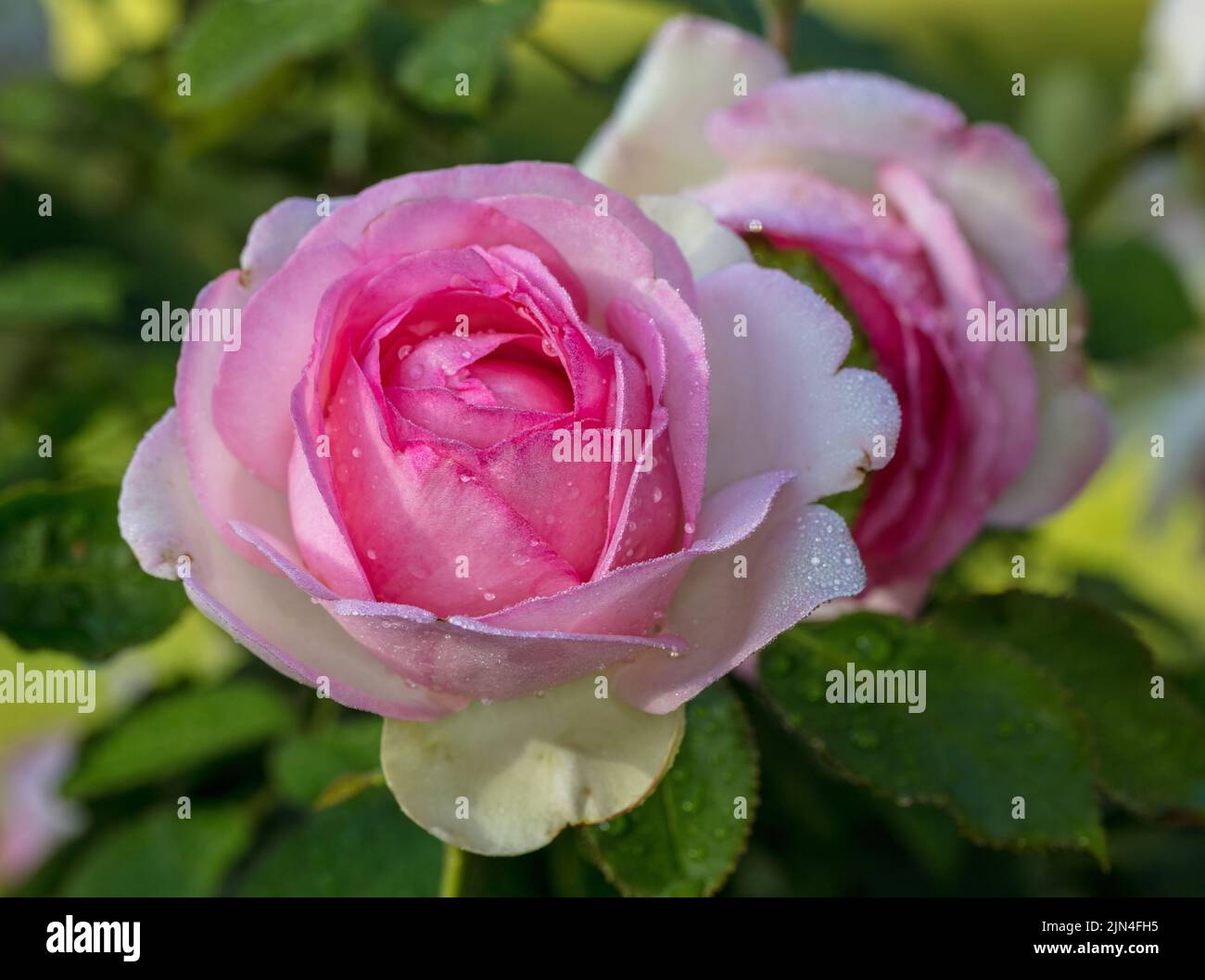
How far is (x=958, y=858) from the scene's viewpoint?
2.37 feet

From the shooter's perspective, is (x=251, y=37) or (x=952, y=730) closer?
(x=952, y=730)

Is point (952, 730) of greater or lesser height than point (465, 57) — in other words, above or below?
below

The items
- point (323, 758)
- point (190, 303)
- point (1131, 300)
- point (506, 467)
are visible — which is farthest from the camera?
point (190, 303)

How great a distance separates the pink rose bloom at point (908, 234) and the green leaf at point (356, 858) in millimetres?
222

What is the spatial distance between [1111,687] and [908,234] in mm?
198

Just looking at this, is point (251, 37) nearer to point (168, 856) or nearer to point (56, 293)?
point (56, 293)

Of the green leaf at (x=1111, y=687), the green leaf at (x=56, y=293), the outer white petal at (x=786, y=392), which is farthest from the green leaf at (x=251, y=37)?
the green leaf at (x=1111, y=687)

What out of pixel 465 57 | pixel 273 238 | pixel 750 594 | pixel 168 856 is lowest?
pixel 168 856

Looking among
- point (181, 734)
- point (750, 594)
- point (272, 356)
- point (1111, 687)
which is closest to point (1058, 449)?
point (1111, 687)

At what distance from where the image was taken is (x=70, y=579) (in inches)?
17.3

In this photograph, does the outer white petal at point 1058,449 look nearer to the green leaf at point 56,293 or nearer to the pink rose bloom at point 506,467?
the pink rose bloom at point 506,467

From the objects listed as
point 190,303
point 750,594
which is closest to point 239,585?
point 750,594

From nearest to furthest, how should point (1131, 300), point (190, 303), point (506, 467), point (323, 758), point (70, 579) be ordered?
point (506, 467) → point (70, 579) → point (323, 758) → point (1131, 300) → point (190, 303)

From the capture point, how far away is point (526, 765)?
36 centimetres
